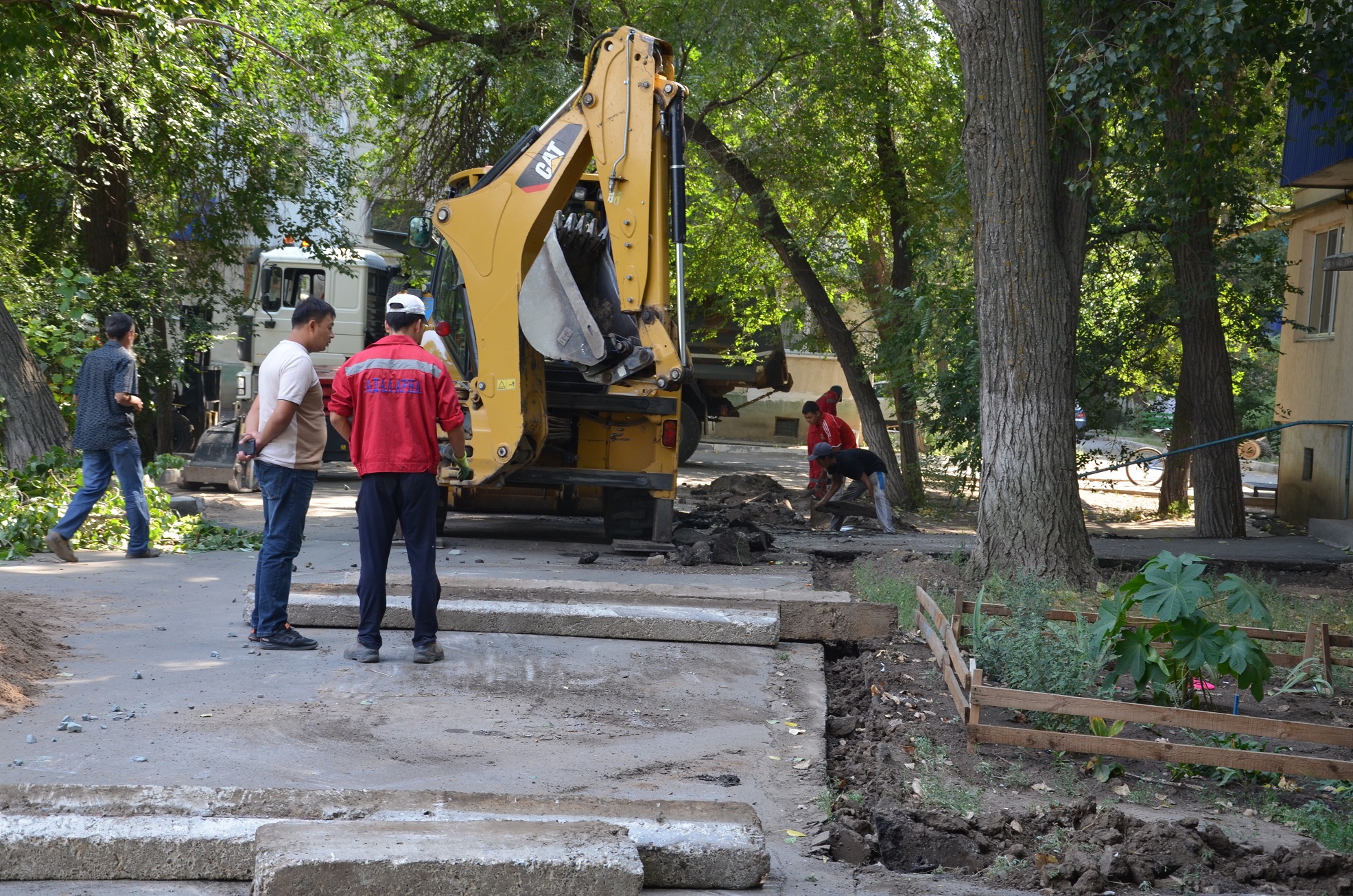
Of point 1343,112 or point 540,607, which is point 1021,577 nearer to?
point 540,607

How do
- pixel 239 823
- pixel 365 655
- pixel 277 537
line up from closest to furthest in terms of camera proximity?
pixel 239 823 < pixel 365 655 < pixel 277 537

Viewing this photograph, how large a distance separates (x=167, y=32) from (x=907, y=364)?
9558 mm

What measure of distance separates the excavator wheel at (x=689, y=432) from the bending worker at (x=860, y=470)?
22.3 feet

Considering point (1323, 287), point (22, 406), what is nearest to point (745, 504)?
point (22, 406)

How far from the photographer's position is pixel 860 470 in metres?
12.8

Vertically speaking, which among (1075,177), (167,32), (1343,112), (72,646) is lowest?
(72,646)

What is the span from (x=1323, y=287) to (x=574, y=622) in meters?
12.7

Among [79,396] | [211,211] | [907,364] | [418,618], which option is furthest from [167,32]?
[907,364]

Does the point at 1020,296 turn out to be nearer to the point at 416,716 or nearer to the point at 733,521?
the point at 733,521

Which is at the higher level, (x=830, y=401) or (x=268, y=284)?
(x=268, y=284)

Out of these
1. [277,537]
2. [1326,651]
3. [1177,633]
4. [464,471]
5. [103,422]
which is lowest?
[1326,651]

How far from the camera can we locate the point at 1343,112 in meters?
9.78

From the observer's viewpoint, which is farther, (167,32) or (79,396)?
(167,32)

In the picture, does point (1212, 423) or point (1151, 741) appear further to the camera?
point (1212, 423)
